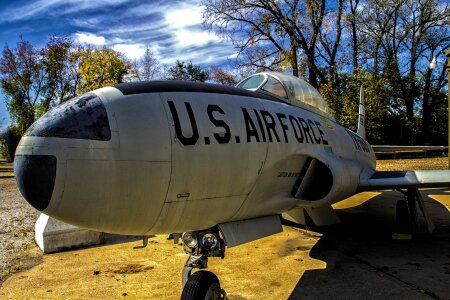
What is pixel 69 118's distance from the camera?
2518 millimetres

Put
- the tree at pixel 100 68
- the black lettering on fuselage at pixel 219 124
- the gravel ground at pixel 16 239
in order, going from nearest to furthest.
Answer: the black lettering on fuselage at pixel 219 124 < the gravel ground at pixel 16 239 < the tree at pixel 100 68

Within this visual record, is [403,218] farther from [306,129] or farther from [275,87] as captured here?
[275,87]

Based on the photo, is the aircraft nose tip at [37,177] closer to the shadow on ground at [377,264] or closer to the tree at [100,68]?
the shadow on ground at [377,264]

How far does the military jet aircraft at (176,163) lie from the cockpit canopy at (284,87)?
0.97ft

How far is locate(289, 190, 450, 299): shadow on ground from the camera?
14.7 ft

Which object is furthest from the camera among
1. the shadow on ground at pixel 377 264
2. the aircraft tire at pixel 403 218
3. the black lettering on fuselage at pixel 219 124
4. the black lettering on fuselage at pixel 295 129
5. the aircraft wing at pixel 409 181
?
the aircraft tire at pixel 403 218

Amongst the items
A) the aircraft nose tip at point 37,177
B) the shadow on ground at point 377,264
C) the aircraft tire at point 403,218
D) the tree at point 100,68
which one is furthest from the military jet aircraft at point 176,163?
the tree at point 100,68

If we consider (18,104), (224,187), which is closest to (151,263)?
(224,187)

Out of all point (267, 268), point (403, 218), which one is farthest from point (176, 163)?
point (403, 218)

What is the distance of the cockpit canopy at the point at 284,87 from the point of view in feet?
15.7

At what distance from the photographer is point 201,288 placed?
3369mm

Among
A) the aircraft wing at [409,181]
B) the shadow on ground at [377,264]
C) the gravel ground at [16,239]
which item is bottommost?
the shadow on ground at [377,264]

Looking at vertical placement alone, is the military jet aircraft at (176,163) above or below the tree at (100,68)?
below

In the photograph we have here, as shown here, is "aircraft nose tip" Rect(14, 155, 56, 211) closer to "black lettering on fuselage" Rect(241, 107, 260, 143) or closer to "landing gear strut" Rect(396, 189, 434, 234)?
"black lettering on fuselage" Rect(241, 107, 260, 143)
